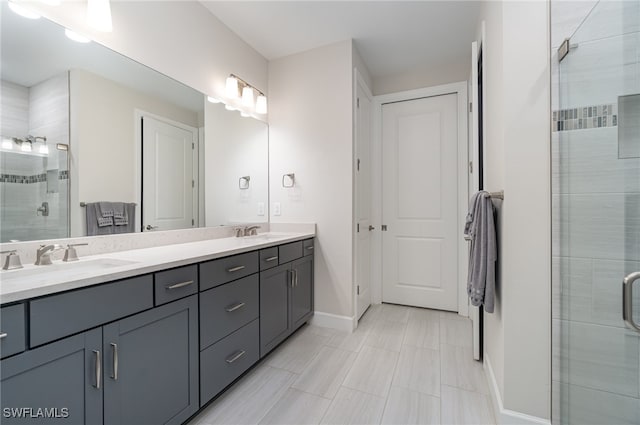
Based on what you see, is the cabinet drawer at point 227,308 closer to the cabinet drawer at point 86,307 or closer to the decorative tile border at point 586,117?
the cabinet drawer at point 86,307

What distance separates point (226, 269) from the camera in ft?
5.07

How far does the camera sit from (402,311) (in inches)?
116

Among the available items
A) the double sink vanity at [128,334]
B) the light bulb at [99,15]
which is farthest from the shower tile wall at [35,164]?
the light bulb at [99,15]

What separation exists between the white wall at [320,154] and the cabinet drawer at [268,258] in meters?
0.65

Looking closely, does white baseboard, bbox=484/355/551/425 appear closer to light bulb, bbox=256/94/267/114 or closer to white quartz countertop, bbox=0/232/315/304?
white quartz countertop, bbox=0/232/315/304

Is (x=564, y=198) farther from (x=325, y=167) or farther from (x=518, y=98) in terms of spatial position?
(x=325, y=167)

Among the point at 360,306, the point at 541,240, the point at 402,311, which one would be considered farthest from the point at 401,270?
the point at 541,240

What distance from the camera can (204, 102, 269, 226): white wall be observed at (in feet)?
7.33

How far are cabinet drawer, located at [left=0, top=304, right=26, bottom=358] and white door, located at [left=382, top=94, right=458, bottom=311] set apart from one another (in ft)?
9.30

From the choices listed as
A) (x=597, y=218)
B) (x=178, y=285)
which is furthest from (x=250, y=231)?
(x=597, y=218)

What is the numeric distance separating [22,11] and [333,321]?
2.71 m

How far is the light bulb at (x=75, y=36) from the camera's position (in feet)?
4.46

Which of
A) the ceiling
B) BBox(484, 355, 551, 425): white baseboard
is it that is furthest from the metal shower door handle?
the ceiling

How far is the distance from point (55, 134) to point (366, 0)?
209 cm
